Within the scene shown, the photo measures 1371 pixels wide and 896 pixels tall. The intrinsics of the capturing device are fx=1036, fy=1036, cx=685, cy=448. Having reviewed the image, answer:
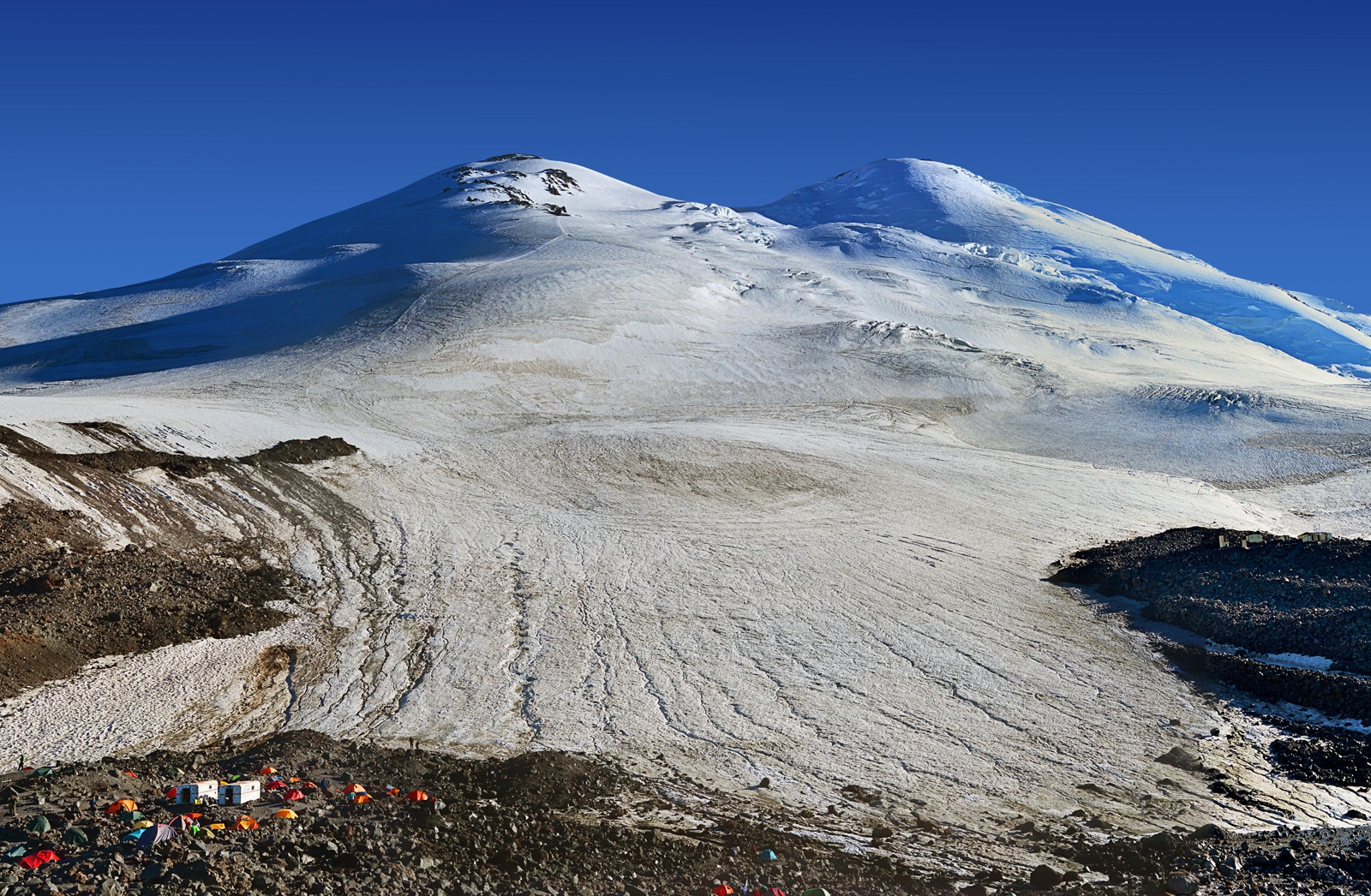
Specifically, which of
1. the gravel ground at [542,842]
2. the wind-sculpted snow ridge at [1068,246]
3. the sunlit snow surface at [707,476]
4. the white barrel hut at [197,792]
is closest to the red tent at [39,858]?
the gravel ground at [542,842]

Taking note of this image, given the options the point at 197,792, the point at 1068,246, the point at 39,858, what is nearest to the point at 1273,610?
the point at 197,792

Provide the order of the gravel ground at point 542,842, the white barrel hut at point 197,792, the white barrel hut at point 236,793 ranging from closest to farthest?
the gravel ground at point 542,842, the white barrel hut at point 197,792, the white barrel hut at point 236,793

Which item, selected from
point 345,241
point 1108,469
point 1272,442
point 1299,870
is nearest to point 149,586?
point 1299,870

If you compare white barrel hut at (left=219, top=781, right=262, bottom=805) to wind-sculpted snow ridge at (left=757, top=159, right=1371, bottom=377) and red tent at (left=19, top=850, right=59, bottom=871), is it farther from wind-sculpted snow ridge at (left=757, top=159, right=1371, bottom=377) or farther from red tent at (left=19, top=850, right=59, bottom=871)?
wind-sculpted snow ridge at (left=757, top=159, right=1371, bottom=377)

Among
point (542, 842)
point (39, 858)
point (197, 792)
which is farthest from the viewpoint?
point (542, 842)

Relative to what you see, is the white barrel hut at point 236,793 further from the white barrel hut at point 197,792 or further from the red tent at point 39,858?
the red tent at point 39,858

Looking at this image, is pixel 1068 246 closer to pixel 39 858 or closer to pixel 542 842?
pixel 542 842

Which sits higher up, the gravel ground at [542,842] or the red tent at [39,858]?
the red tent at [39,858]
